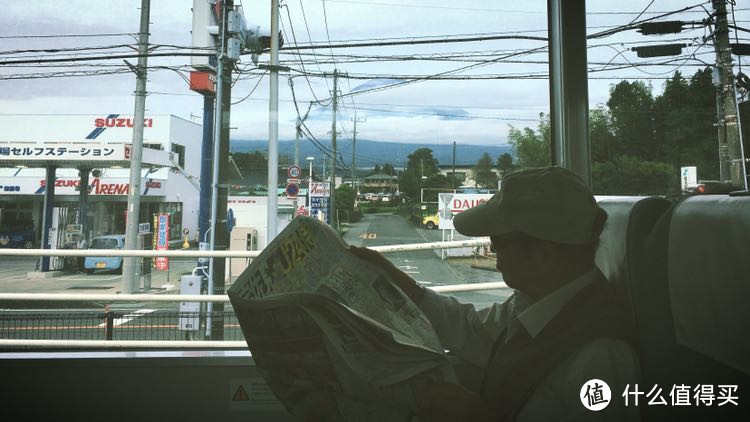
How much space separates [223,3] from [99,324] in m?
2.73

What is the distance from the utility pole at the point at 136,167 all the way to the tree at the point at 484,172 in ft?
6.01

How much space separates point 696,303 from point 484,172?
115cm

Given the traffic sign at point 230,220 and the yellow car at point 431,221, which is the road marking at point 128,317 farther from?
the yellow car at point 431,221

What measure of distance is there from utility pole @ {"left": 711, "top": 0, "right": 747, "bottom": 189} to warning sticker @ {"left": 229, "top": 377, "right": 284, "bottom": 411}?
1.65 meters

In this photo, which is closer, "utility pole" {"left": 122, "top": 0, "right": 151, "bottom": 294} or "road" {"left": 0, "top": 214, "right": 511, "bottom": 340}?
"road" {"left": 0, "top": 214, "right": 511, "bottom": 340}

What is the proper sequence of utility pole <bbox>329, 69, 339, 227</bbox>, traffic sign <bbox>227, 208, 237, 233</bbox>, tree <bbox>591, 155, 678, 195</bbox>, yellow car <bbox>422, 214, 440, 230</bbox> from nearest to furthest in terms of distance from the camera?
tree <bbox>591, 155, 678, 195</bbox>
yellow car <bbox>422, 214, 440, 230</bbox>
utility pole <bbox>329, 69, 339, 227</bbox>
traffic sign <bbox>227, 208, 237, 233</bbox>

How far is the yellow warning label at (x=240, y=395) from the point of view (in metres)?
1.70

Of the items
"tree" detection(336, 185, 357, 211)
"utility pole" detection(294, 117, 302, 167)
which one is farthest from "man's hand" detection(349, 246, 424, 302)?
"utility pole" detection(294, 117, 302, 167)

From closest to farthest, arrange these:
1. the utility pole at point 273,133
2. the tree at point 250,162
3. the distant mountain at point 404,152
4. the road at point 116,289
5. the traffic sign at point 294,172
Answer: the distant mountain at point 404,152 < the road at point 116,289 < the utility pole at point 273,133 < the tree at point 250,162 < the traffic sign at point 294,172

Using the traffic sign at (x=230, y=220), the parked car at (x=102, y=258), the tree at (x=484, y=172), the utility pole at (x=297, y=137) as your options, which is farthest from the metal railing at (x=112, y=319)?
the traffic sign at (x=230, y=220)

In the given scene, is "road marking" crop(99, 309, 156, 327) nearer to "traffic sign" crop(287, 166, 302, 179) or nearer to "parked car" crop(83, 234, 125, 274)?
"parked car" crop(83, 234, 125, 274)

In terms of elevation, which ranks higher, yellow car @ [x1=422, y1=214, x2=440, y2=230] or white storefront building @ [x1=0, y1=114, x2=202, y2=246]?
white storefront building @ [x1=0, y1=114, x2=202, y2=246]

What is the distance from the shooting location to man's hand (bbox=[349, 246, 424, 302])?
3.33 feet

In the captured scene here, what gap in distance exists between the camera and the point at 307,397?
0.81 m
